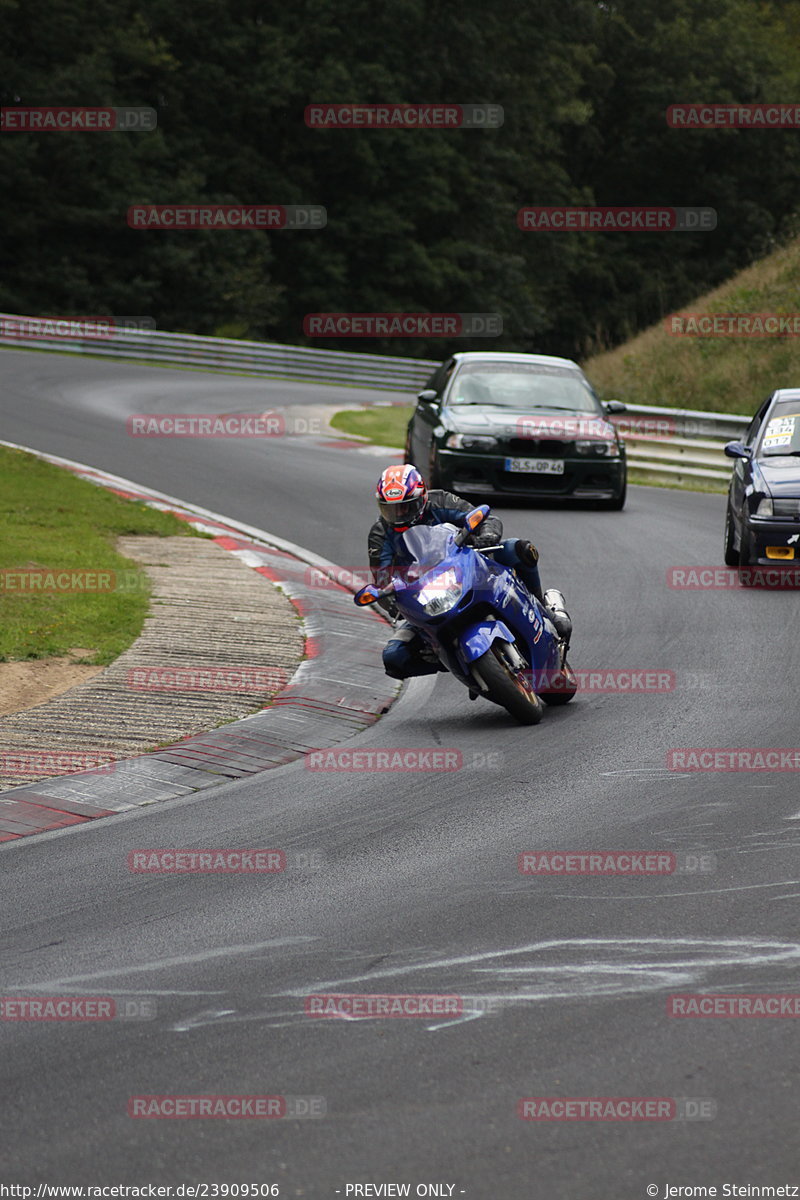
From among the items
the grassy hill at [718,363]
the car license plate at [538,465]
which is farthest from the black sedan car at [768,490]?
the grassy hill at [718,363]

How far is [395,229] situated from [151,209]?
9.51m

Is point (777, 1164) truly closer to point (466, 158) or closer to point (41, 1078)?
point (41, 1078)

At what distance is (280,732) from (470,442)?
939cm

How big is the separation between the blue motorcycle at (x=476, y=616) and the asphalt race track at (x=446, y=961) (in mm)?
274

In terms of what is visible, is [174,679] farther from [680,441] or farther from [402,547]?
[680,441]

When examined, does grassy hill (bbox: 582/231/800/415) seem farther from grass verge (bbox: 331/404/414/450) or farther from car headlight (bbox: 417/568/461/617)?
car headlight (bbox: 417/568/461/617)

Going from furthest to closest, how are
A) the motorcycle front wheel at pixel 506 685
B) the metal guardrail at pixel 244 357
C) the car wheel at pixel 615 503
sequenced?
the metal guardrail at pixel 244 357 → the car wheel at pixel 615 503 → the motorcycle front wheel at pixel 506 685

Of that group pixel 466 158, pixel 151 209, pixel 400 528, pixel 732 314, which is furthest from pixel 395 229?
pixel 400 528

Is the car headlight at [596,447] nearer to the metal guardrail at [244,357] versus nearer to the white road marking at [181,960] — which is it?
the white road marking at [181,960]

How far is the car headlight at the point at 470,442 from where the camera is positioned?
18094mm

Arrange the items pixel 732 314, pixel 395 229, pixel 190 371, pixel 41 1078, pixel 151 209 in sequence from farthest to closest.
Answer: pixel 395 229 → pixel 151 209 → pixel 190 371 → pixel 732 314 → pixel 41 1078

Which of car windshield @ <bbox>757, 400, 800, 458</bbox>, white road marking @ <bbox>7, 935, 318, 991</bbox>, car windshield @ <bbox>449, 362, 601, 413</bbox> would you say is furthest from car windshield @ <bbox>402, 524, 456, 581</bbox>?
car windshield @ <bbox>449, 362, 601, 413</bbox>

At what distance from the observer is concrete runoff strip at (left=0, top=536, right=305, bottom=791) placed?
341 inches

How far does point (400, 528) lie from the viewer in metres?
9.45
